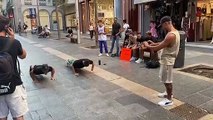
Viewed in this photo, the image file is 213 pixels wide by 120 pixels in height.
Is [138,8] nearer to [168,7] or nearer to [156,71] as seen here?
[168,7]

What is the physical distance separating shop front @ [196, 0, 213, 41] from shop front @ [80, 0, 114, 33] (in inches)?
348

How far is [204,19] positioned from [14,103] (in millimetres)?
12741

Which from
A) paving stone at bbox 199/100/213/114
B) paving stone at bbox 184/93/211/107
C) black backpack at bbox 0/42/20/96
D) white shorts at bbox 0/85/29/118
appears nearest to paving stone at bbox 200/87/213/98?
paving stone at bbox 184/93/211/107

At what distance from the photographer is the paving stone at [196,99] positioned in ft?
14.9

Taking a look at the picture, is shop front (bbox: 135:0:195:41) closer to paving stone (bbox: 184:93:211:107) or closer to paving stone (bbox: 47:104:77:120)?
paving stone (bbox: 184:93:211:107)

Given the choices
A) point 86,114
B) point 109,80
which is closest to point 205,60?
point 109,80

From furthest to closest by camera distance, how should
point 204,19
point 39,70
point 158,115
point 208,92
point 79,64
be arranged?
point 204,19, point 79,64, point 39,70, point 208,92, point 158,115

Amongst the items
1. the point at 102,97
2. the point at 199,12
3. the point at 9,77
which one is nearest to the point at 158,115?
the point at 102,97

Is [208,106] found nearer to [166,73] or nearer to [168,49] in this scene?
[166,73]

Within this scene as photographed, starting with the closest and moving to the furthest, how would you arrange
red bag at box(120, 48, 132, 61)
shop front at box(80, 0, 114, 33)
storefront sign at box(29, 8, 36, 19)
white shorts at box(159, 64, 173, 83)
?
white shorts at box(159, 64, 173, 83)
red bag at box(120, 48, 132, 61)
shop front at box(80, 0, 114, 33)
storefront sign at box(29, 8, 36, 19)

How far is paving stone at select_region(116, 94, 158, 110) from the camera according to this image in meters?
4.50

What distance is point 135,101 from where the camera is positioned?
186 inches

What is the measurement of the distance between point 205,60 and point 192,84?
3.20m

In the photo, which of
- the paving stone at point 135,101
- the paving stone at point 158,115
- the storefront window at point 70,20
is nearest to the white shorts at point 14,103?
the paving stone at point 158,115
